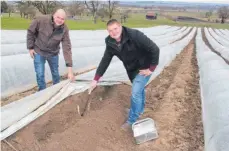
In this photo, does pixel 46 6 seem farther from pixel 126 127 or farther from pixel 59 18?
pixel 126 127

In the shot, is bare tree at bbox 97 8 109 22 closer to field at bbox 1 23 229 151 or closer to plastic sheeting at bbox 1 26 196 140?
field at bbox 1 23 229 151

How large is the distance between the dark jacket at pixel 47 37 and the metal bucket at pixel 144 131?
1649 mm

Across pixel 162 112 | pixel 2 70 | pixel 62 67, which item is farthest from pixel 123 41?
pixel 62 67

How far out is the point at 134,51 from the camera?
4621mm

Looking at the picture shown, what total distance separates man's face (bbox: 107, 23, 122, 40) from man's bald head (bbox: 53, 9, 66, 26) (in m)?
1.30

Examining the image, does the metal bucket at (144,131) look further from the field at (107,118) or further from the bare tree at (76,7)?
the bare tree at (76,7)

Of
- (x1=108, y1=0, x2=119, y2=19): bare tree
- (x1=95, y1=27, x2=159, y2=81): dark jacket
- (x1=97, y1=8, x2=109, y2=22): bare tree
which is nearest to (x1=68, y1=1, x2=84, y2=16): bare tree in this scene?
(x1=97, y1=8, x2=109, y2=22): bare tree

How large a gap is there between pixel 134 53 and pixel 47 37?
6.04ft

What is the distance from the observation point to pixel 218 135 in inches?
146

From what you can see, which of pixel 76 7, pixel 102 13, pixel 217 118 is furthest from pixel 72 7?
pixel 217 118

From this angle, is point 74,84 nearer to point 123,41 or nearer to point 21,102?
point 21,102

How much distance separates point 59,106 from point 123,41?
146 cm

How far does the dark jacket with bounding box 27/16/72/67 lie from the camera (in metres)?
5.69

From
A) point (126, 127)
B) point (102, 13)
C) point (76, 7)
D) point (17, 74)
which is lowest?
point (102, 13)
